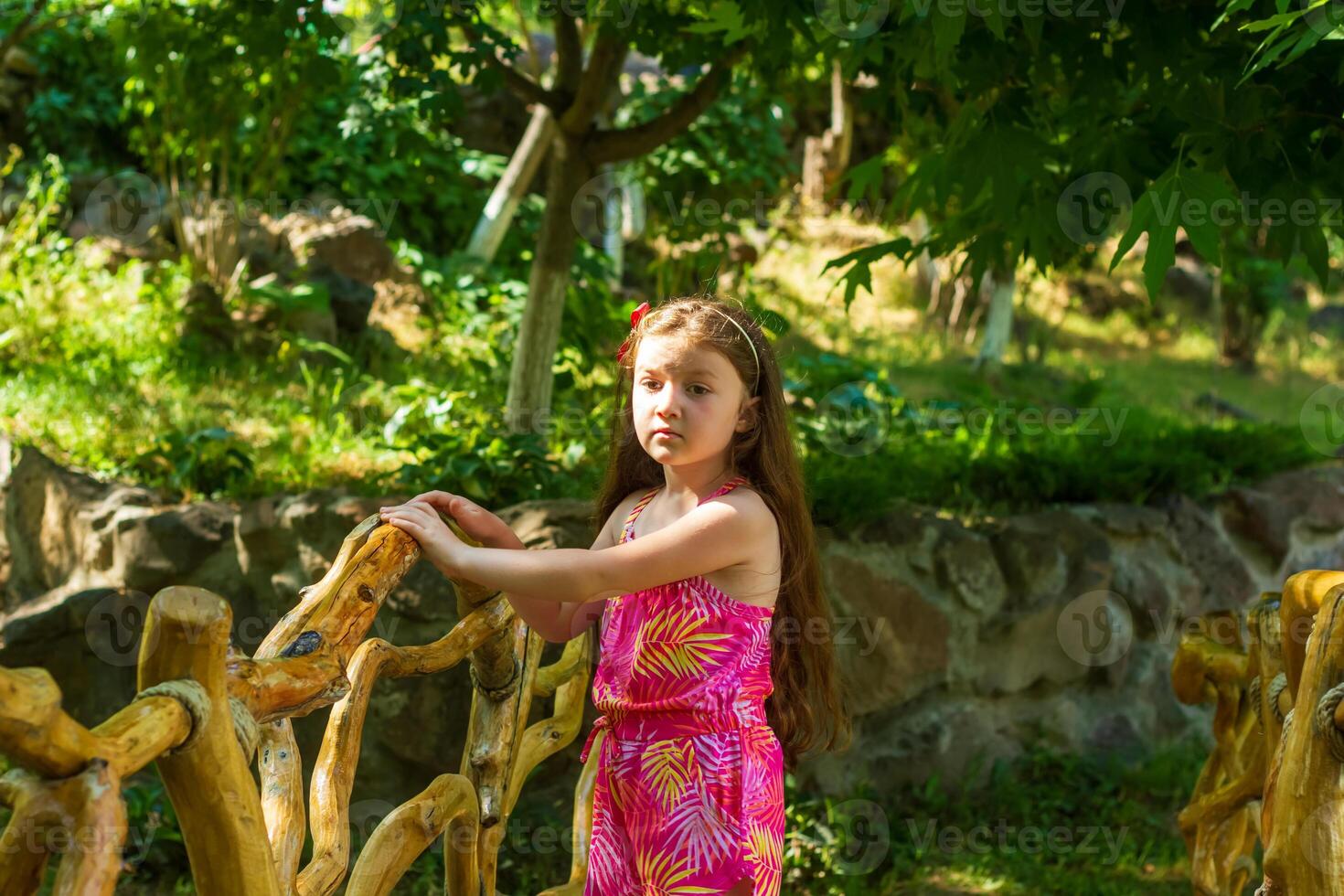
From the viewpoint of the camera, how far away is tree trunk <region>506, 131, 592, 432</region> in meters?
4.20

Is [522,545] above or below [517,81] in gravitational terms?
below

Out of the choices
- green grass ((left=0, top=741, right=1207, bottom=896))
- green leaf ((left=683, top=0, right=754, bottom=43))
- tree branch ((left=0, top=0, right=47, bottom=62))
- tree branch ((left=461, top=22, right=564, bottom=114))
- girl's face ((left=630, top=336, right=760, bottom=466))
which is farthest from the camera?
tree branch ((left=0, top=0, right=47, bottom=62))

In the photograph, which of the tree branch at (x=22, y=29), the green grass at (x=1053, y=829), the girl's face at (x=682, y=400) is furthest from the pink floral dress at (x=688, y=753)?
the tree branch at (x=22, y=29)

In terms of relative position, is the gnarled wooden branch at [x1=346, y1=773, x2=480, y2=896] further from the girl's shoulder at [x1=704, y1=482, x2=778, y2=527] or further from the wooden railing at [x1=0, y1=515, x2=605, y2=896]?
the girl's shoulder at [x1=704, y1=482, x2=778, y2=527]

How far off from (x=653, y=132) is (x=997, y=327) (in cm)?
358

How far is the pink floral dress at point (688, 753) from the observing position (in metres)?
1.75

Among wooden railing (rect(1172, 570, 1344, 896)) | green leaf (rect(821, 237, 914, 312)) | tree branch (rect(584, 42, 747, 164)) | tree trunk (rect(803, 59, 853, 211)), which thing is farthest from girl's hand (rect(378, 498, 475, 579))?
tree trunk (rect(803, 59, 853, 211))

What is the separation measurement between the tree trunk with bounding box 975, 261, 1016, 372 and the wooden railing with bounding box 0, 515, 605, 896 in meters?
5.32

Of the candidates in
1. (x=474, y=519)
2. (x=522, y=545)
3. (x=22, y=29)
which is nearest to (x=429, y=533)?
(x=474, y=519)

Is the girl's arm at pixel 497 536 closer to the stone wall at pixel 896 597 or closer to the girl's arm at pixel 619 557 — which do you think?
the girl's arm at pixel 619 557

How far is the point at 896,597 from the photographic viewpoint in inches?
157

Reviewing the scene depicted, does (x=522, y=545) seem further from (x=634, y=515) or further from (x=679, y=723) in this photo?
(x=679, y=723)

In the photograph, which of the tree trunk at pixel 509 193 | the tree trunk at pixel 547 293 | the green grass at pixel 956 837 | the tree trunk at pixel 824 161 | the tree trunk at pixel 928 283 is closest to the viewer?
the green grass at pixel 956 837

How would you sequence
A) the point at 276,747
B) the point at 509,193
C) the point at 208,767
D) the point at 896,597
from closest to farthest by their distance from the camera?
1. the point at 208,767
2. the point at 276,747
3. the point at 896,597
4. the point at 509,193
